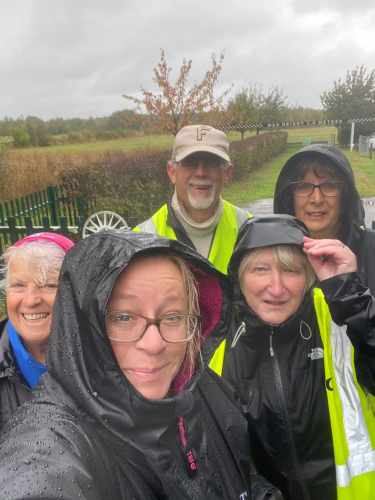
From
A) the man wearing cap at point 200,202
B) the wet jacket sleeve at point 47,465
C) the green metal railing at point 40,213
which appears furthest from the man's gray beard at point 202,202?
the green metal railing at point 40,213

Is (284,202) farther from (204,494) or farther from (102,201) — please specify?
(102,201)

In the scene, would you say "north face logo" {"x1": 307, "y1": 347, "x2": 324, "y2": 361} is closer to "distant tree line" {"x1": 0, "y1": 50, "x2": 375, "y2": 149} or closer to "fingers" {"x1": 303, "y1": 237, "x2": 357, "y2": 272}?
"fingers" {"x1": 303, "y1": 237, "x2": 357, "y2": 272}

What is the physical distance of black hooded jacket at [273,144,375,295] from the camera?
6.70ft

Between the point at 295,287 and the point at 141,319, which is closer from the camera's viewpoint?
the point at 141,319

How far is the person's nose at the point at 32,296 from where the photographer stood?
1.75 metres

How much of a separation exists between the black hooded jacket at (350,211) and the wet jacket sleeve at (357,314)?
0.48m

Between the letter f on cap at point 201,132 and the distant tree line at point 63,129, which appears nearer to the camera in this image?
the letter f on cap at point 201,132

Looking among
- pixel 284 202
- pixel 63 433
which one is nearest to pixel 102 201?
pixel 284 202

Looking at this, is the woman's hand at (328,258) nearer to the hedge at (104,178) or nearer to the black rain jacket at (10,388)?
the black rain jacket at (10,388)

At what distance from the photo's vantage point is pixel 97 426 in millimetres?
1039

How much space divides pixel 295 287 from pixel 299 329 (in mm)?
183

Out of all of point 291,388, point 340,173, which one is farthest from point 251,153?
point 291,388

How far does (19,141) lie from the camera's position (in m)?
28.0

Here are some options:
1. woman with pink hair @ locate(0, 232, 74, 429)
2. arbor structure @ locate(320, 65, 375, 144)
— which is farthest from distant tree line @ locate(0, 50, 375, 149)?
woman with pink hair @ locate(0, 232, 74, 429)
